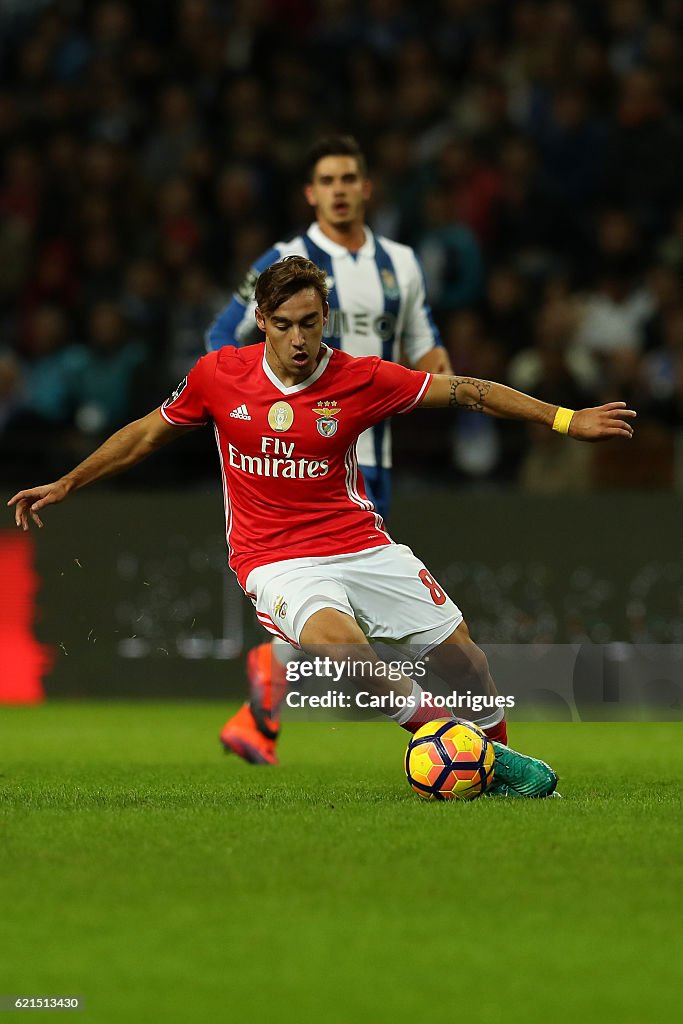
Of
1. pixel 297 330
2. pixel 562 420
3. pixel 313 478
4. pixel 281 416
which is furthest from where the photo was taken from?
pixel 313 478

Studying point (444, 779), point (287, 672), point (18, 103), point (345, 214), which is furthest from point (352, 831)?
point (18, 103)

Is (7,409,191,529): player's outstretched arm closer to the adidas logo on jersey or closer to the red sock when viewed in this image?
the adidas logo on jersey

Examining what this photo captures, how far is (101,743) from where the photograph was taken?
8.56m

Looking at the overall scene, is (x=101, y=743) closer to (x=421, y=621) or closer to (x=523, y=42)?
(x=421, y=621)

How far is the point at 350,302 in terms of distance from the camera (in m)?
7.71

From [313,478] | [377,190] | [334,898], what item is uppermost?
[377,190]

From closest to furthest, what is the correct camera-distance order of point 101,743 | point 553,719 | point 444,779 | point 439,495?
1. point 444,779
2. point 101,743
3. point 553,719
4. point 439,495

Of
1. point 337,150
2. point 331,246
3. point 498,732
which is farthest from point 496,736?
point 337,150

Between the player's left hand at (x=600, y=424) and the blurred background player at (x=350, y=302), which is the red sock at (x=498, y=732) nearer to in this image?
the player's left hand at (x=600, y=424)

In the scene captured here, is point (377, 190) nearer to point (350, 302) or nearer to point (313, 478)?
point (350, 302)

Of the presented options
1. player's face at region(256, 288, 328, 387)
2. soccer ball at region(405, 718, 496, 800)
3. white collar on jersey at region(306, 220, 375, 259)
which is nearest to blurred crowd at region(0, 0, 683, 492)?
white collar on jersey at region(306, 220, 375, 259)

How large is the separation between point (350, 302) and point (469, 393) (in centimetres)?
174

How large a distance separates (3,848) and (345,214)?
12.0 ft

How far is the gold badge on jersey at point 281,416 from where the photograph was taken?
6.20 m
